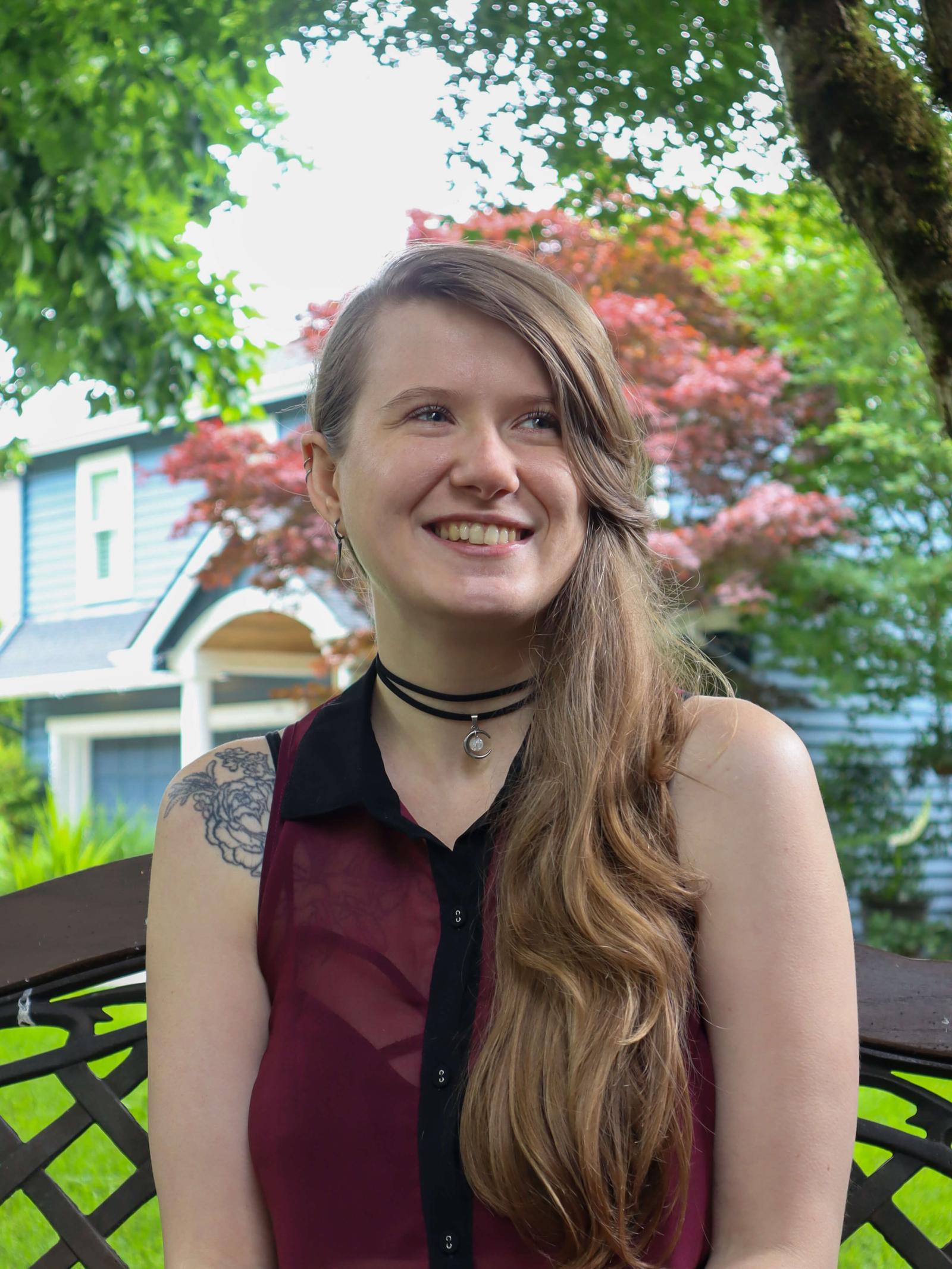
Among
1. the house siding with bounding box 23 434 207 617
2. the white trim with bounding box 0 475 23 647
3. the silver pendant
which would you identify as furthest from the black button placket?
the white trim with bounding box 0 475 23 647

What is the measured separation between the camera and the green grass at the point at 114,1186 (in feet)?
8.50

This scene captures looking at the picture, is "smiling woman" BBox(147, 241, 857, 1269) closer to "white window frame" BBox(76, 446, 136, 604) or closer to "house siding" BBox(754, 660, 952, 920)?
"house siding" BBox(754, 660, 952, 920)

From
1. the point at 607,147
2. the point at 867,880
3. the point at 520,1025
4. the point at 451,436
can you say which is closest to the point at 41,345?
the point at 607,147

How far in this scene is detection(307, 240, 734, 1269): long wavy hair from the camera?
1.51 metres

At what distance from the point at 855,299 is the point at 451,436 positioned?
7.39m

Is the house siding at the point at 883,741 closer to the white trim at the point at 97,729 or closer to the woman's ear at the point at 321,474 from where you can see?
the white trim at the point at 97,729

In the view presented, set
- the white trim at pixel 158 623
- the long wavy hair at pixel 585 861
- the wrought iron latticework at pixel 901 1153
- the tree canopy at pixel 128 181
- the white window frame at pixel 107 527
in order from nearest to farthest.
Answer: the long wavy hair at pixel 585 861
the wrought iron latticework at pixel 901 1153
the tree canopy at pixel 128 181
the white trim at pixel 158 623
the white window frame at pixel 107 527

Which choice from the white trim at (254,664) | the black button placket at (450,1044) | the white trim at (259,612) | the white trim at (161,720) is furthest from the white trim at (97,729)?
the black button placket at (450,1044)

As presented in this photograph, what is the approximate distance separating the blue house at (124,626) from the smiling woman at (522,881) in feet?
29.7

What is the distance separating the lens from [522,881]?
5.41 ft

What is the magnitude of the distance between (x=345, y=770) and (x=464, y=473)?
1.45 ft

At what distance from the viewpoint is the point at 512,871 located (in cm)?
166

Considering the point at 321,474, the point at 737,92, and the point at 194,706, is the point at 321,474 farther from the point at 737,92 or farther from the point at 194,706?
the point at 194,706

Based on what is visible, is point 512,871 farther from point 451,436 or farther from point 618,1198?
point 451,436
